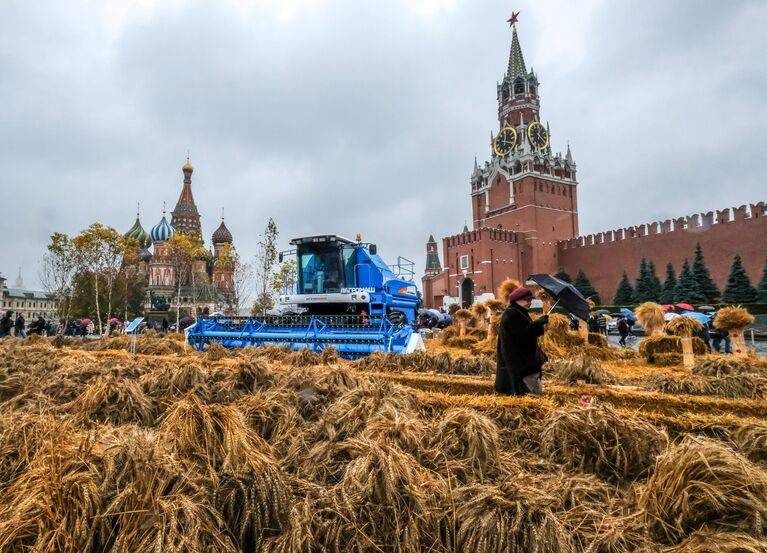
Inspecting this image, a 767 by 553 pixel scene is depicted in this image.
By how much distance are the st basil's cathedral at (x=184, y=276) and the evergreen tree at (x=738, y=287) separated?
47709mm

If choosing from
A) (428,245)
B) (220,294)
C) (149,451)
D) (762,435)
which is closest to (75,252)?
(220,294)

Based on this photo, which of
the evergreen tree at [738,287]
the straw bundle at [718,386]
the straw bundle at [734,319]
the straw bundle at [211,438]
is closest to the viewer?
the straw bundle at [211,438]

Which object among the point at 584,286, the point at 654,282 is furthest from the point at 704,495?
the point at 584,286

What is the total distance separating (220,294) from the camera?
5603 centimetres

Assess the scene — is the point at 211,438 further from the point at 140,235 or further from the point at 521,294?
the point at 140,235

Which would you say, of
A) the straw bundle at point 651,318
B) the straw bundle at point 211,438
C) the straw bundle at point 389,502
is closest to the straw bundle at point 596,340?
the straw bundle at point 651,318

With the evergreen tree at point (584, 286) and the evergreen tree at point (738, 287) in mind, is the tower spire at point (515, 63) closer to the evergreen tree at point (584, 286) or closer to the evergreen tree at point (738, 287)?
the evergreen tree at point (584, 286)

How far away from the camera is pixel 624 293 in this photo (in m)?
48.2

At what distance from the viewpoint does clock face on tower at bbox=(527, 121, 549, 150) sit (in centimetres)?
6621

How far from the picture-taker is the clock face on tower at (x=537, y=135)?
217 feet

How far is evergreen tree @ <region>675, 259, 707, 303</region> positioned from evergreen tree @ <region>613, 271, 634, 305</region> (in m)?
5.26

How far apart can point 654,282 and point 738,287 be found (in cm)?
777

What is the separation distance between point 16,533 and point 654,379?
5622 millimetres

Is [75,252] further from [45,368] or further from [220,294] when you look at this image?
[45,368]
